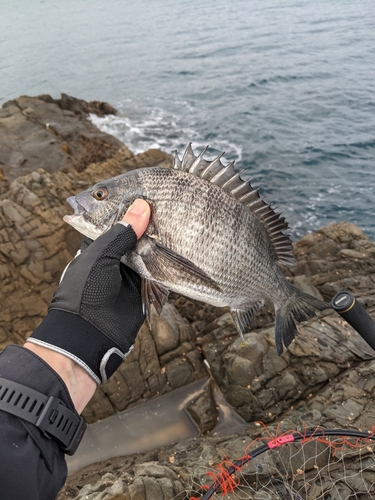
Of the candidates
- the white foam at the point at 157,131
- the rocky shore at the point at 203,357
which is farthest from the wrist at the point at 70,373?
the white foam at the point at 157,131

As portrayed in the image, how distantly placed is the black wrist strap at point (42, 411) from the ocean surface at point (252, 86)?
32.4 ft

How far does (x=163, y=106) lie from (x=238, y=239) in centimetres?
1993

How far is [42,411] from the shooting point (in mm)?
2162

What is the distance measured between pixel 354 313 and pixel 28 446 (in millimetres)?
2488

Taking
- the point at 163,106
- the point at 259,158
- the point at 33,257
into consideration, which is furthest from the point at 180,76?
the point at 33,257

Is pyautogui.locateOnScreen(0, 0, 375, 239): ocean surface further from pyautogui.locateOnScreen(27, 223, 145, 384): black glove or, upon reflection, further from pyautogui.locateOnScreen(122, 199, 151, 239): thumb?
pyautogui.locateOnScreen(27, 223, 145, 384): black glove

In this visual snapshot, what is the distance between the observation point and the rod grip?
2824 mm

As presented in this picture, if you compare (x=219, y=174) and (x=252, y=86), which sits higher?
(x=219, y=174)

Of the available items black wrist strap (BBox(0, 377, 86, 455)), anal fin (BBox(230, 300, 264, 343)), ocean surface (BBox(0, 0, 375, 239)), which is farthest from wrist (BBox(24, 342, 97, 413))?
ocean surface (BBox(0, 0, 375, 239))

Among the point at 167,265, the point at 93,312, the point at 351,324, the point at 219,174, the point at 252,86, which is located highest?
the point at 219,174

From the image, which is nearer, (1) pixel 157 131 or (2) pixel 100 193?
(2) pixel 100 193

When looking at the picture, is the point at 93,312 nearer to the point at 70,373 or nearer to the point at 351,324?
the point at 70,373

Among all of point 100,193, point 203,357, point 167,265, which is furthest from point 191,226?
point 203,357

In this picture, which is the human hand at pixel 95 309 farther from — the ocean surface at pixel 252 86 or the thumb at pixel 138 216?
the ocean surface at pixel 252 86
